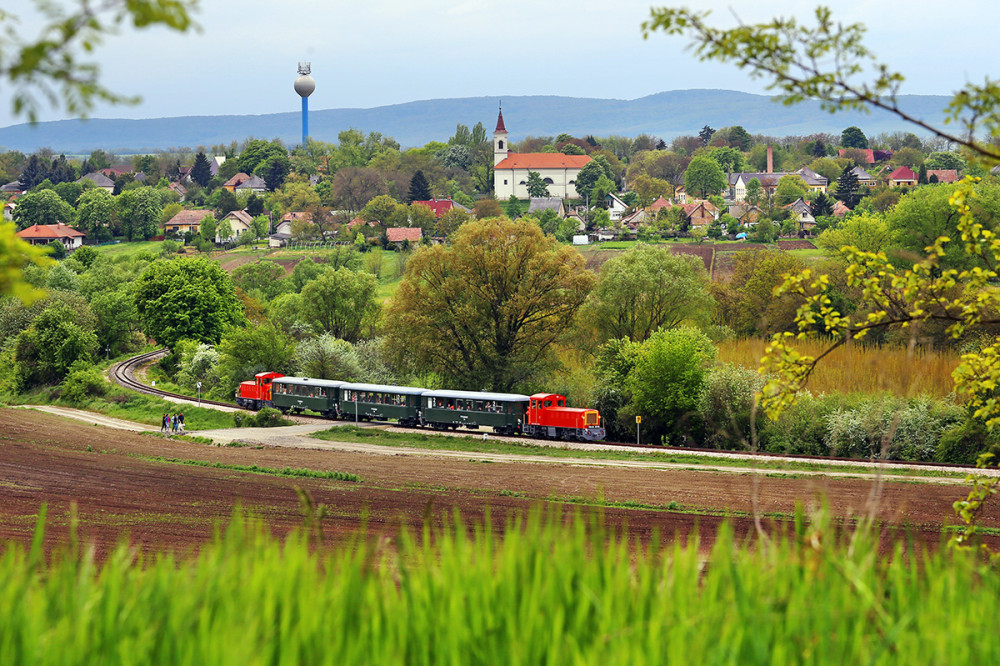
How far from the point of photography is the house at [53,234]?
155625 mm

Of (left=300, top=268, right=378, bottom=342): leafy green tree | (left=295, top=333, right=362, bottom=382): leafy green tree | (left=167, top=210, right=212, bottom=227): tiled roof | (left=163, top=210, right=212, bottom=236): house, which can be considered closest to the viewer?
(left=295, top=333, right=362, bottom=382): leafy green tree

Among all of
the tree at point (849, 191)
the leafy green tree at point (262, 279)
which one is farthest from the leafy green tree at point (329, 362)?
the tree at point (849, 191)

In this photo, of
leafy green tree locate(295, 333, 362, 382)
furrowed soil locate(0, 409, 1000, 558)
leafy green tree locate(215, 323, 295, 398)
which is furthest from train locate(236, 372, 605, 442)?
furrowed soil locate(0, 409, 1000, 558)

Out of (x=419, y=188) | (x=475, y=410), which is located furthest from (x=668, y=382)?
(x=419, y=188)

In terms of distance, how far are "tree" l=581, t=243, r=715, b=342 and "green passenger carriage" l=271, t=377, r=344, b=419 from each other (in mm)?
14983

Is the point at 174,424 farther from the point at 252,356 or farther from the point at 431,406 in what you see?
the point at 431,406

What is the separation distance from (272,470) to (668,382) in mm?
19119

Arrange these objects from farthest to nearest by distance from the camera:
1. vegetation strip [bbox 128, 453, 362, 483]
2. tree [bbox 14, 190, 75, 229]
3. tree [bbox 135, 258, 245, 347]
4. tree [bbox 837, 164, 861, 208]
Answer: tree [bbox 837, 164, 861, 208]
tree [bbox 14, 190, 75, 229]
tree [bbox 135, 258, 245, 347]
vegetation strip [bbox 128, 453, 362, 483]

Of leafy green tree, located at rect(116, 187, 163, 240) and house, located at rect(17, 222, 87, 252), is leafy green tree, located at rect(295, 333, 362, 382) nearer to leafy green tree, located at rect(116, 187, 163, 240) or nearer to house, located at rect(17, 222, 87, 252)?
house, located at rect(17, 222, 87, 252)

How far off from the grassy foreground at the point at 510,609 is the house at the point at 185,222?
175739mm

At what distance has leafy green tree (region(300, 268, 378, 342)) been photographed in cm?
7662

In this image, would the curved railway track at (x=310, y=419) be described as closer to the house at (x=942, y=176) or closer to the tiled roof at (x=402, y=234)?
the tiled roof at (x=402, y=234)

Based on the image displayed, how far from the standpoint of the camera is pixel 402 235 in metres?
145

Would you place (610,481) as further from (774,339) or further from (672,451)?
(774,339)
